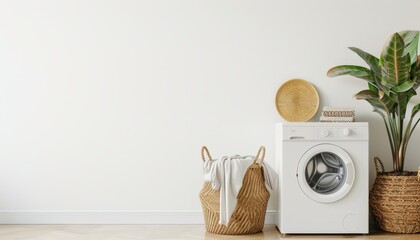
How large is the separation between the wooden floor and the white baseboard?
0.34ft

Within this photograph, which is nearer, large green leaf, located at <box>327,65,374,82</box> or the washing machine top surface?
the washing machine top surface

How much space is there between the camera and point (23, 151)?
4.83 metres

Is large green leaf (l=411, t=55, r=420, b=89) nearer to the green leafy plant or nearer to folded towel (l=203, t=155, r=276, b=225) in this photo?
the green leafy plant

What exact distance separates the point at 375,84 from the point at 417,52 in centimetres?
53

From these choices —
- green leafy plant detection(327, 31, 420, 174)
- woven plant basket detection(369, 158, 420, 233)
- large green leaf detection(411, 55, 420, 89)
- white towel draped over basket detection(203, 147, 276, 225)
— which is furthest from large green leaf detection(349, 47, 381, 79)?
white towel draped over basket detection(203, 147, 276, 225)

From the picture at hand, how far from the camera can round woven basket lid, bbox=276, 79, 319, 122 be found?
187 inches

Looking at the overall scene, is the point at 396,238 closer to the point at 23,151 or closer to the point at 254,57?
the point at 254,57

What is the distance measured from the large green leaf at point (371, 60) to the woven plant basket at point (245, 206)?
1058 mm

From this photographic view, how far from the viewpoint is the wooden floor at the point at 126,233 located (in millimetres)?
4188

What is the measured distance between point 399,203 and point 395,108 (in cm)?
73

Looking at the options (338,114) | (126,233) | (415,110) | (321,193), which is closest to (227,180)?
(321,193)

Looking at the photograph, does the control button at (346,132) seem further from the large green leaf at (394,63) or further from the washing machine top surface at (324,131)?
the large green leaf at (394,63)

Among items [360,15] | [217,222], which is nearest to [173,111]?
[217,222]

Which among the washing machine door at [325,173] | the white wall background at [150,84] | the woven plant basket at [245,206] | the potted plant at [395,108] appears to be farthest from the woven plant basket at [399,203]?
the woven plant basket at [245,206]
